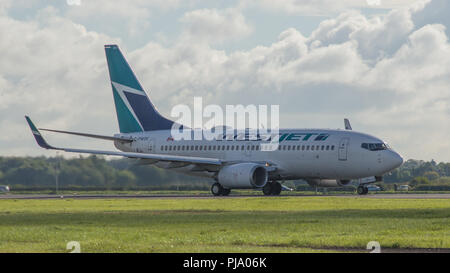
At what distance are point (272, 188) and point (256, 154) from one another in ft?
8.52

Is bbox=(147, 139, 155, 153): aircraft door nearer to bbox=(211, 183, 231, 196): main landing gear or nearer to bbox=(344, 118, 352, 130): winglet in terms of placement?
bbox=(211, 183, 231, 196): main landing gear

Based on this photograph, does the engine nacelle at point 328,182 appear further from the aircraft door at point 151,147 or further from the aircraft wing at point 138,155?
the aircraft door at point 151,147

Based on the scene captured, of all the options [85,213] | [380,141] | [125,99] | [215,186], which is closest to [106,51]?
[125,99]

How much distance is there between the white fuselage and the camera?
173 ft

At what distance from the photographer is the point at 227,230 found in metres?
24.4

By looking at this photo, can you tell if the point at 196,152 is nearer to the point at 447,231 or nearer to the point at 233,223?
the point at 233,223

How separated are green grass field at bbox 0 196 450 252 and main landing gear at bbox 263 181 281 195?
2188 centimetres

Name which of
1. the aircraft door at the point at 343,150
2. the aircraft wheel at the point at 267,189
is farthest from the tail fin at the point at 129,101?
the aircraft door at the point at 343,150

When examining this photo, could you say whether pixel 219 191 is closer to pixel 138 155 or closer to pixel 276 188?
pixel 276 188

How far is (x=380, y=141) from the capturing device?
53031 millimetres

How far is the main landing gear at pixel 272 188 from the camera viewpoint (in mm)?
57406

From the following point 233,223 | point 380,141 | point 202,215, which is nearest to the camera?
point 233,223

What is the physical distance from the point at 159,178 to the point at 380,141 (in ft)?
69.0

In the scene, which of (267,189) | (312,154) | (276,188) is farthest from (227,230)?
(276,188)
